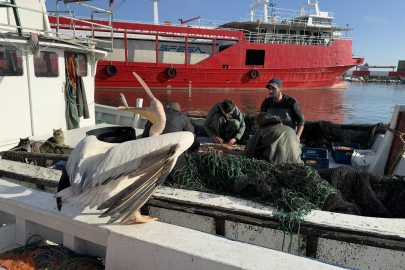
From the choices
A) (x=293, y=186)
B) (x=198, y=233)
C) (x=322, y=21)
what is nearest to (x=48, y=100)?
(x=198, y=233)

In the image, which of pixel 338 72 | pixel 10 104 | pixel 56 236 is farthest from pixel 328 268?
pixel 338 72

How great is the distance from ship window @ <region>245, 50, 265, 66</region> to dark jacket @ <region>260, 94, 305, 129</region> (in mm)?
18804

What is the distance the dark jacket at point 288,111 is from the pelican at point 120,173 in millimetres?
3265

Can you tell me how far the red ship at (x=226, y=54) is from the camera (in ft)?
66.9

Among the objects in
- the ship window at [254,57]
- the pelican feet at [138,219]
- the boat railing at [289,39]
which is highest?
the boat railing at [289,39]

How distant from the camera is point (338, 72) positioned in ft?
85.4

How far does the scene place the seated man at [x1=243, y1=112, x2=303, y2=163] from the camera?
3275 mm

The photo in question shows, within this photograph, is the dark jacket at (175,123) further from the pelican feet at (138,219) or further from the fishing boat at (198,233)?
the pelican feet at (138,219)

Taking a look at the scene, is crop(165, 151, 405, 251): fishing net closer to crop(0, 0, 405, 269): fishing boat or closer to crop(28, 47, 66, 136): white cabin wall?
crop(0, 0, 405, 269): fishing boat

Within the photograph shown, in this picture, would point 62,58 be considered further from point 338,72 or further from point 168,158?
point 338,72

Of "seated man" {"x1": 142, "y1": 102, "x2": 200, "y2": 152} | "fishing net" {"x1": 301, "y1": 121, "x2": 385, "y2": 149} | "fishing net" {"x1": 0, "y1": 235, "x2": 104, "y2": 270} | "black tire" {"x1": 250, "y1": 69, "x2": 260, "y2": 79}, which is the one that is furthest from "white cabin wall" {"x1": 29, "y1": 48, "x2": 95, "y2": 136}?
"black tire" {"x1": 250, "y1": 69, "x2": 260, "y2": 79}

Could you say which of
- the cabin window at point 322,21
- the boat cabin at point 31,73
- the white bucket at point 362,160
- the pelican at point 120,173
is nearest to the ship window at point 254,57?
the cabin window at point 322,21

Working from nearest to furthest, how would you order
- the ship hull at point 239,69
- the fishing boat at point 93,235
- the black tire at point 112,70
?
the fishing boat at point 93,235
the black tire at point 112,70
the ship hull at point 239,69

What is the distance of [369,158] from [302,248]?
3.19 metres
